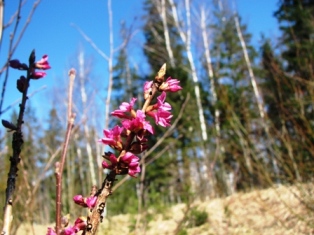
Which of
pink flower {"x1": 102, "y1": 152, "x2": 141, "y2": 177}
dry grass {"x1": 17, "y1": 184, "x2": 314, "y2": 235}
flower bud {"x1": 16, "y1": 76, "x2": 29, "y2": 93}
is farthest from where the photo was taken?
dry grass {"x1": 17, "y1": 184, "x2": 314, "y2": 235}

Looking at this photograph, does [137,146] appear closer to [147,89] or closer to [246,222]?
[147,89]

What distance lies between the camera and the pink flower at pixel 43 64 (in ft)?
2.74

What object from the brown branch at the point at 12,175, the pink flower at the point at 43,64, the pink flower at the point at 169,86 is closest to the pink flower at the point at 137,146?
the pink flower at the point at 169,86

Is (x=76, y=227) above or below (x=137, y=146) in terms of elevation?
below

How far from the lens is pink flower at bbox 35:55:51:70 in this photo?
0.83 metres

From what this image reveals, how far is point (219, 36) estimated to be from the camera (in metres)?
19.0

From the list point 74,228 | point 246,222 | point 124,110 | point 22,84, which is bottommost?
point 246,222

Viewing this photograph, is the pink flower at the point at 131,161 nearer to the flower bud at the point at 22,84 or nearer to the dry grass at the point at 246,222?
the flower bud at the point at 22,84

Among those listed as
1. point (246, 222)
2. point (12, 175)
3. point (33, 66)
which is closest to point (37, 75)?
point (33, 66)

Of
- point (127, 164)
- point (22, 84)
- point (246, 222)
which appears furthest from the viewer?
point (246, 222)

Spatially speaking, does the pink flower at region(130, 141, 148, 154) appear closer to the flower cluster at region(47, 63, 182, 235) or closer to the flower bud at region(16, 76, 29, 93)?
the flower cluster at region(47, 63, 182, 235)

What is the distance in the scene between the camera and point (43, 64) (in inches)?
33.3

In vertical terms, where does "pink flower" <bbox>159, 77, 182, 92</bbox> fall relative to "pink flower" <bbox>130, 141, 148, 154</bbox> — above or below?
above

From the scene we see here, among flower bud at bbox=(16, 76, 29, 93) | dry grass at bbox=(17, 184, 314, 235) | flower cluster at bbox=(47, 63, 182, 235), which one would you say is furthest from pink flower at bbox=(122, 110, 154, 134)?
dry grass at bbox=(17, 184, 314, 235)
